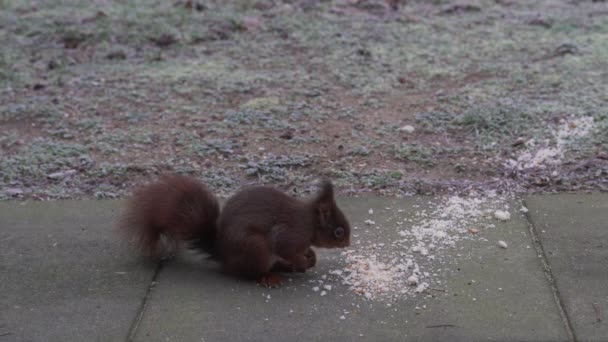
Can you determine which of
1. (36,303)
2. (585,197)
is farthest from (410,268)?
(36,303)

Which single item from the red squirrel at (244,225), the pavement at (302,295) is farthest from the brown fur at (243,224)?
the pavement at (302,295)

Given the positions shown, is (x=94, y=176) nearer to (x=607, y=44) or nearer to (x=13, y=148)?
(x=13, y=148)

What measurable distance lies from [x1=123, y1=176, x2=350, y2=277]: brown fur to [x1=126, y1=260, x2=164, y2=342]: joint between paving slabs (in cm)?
9

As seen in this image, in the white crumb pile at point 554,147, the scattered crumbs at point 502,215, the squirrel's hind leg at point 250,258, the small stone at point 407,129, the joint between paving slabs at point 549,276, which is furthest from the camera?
the small stone at point 407,129

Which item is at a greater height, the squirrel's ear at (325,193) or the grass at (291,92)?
the squirrel's ear at (325,193)

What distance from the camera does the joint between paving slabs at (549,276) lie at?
326cm

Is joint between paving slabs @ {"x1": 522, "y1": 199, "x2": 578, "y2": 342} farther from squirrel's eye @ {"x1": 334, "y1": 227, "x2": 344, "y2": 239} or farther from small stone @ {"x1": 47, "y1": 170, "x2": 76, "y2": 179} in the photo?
small stone @ {"x1": 47, "y1": 170, "x2": 76, "y2": 179}

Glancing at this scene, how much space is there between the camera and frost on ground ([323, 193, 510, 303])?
144 inches

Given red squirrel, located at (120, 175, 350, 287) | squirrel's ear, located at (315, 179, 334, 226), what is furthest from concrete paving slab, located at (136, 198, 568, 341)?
squirrel's ear, located at (315, 179, 334, 226)

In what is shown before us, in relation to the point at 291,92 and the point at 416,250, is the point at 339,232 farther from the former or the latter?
the point at 291,92

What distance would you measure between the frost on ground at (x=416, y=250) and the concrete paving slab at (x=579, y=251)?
231 mm

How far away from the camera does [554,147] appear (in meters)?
5.13

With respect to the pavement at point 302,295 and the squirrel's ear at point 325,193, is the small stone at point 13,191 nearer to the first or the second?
the pavement at point 302,295

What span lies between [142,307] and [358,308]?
2.90 feet
